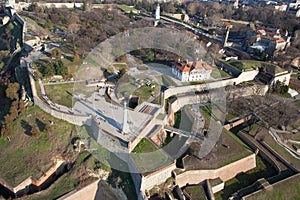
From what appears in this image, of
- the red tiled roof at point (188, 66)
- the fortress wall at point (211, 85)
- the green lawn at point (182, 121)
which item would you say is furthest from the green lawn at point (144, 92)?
the red tiled roof at point (188, 66)

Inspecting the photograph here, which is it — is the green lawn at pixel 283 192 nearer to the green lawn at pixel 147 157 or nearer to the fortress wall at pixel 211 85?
the green lawn at pixel 147 157

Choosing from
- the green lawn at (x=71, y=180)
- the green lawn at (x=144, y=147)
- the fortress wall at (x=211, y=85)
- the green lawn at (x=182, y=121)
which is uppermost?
the fortress wall at (x=211, y=85)

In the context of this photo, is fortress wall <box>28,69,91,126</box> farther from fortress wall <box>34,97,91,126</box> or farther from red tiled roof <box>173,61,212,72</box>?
red tiled roof <box>173,61,212,72</box>

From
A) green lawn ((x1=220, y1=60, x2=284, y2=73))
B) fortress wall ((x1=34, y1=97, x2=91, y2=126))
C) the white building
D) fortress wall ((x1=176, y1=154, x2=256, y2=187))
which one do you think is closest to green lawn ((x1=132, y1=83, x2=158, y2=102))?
the white building

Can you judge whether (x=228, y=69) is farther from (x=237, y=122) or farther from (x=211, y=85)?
(x=237, y=122)

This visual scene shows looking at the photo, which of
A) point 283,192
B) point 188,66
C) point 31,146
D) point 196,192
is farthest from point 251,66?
point 31,146
